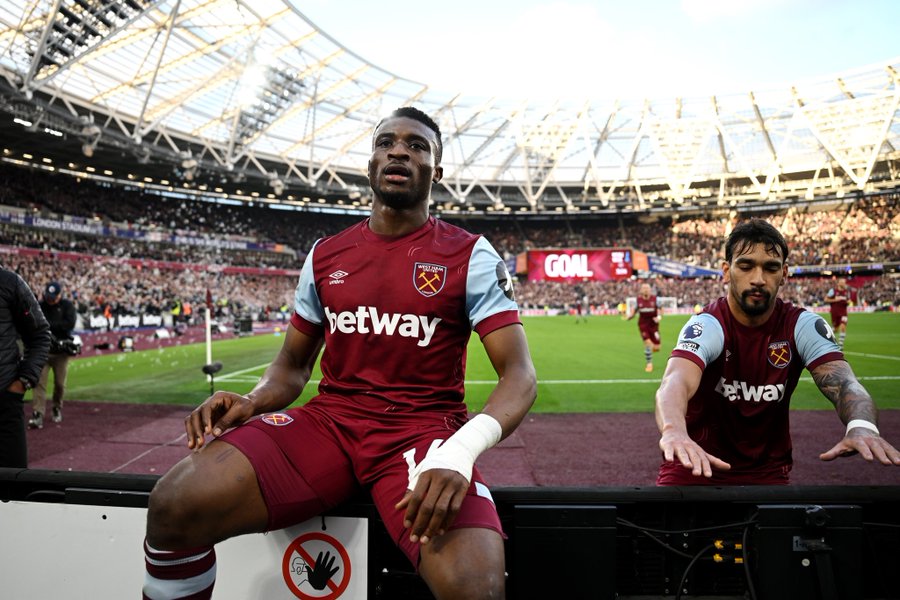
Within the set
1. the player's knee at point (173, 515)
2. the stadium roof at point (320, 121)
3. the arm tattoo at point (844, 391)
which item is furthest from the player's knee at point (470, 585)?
the stadium roof at point (320, 121)

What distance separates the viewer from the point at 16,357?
13.2 ft

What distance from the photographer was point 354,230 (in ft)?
8.08

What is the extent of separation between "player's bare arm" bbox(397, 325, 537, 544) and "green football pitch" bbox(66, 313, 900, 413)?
22.4 feet

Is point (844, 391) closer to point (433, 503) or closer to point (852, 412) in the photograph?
point (852, 412)

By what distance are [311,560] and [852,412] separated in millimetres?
2433

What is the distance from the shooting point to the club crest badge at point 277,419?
2.04 meters

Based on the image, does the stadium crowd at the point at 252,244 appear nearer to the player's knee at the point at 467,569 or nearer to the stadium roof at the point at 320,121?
the stadium roof at the point at 320,121

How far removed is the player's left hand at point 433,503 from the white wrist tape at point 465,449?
3 centimetres

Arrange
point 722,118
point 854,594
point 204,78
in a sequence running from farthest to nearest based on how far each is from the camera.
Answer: point 722,118, point 204,78, point 854,594

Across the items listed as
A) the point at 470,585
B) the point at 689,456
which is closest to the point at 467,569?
the point at 470,585

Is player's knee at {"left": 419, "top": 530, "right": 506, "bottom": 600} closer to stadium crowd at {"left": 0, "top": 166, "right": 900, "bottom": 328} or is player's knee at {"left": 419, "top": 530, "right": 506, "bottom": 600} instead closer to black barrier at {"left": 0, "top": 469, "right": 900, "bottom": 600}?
black barrier at {"left": 0, "top": 469, "right": 900, "bottom": 600}

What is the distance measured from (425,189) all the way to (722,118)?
152 ft

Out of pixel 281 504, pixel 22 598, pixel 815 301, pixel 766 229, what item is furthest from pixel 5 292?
pixel 815 301

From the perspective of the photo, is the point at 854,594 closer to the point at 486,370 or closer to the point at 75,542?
the point at 75,542
